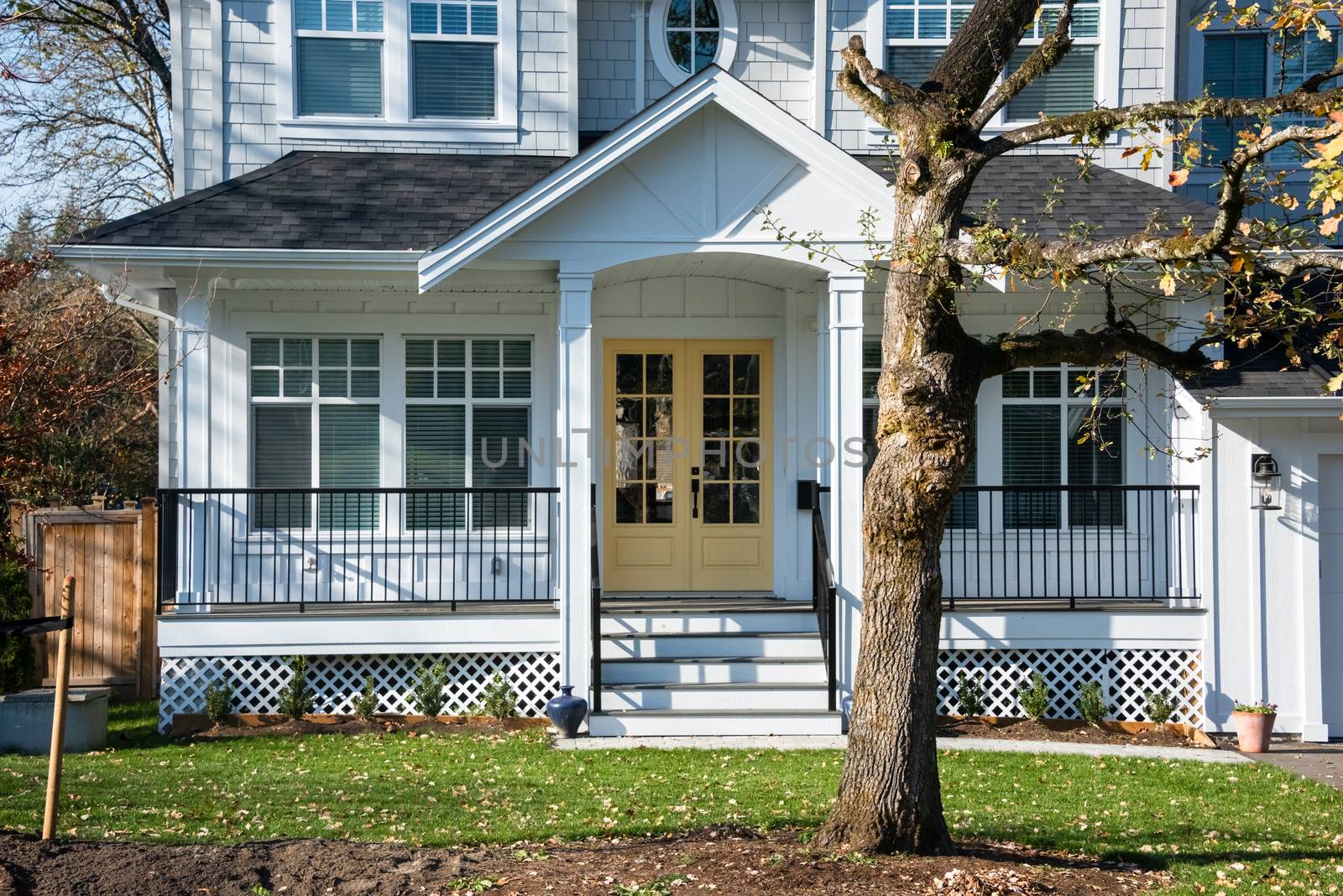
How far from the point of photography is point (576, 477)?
32.5ft

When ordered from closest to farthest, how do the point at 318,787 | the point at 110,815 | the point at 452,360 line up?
1. the point at 110,815
2. the point at 318,787
3. the point at 452,360

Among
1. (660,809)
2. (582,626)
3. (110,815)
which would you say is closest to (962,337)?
(660,809)

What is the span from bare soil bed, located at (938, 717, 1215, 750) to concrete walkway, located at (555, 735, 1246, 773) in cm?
21

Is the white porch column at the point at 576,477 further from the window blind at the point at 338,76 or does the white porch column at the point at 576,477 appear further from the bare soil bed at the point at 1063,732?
the window blind at the point at 338,76

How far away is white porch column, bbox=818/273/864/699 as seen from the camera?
33.1ft

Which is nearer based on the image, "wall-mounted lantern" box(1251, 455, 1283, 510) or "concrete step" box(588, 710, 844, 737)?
"concrete step" box(588, 710, 844, 737)

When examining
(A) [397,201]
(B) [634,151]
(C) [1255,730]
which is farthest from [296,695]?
(C) [1255,730]

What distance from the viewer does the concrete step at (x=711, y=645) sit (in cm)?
1040

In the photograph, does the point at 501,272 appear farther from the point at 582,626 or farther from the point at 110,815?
the point at 110,815

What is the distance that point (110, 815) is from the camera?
7098 mm

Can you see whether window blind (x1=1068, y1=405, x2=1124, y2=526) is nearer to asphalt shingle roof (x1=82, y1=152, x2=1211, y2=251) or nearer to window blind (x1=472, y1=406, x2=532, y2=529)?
asphalt shingle roof (x1=82, y1=152, x2=1211, y2=251)

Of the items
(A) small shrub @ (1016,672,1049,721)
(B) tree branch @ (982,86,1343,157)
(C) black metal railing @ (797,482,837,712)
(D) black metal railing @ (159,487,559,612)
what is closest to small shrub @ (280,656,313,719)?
(D) black metal railing @ (159,487,559,612)

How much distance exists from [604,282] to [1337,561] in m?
6.68

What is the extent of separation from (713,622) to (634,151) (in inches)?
153
